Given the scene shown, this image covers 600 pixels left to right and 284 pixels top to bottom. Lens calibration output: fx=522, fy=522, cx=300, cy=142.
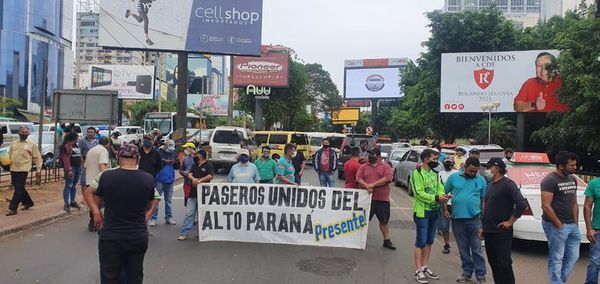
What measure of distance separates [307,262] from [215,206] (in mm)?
1932

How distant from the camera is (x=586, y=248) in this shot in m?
8.78

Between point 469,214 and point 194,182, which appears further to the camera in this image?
point 194,182

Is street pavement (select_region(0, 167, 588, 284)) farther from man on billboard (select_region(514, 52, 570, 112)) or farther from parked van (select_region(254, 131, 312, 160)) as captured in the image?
man on billboard (select_region(514, 52, 570, 112))

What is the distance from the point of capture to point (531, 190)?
823 centimetres

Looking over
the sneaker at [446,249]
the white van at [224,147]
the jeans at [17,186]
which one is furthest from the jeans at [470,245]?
the white van at [224,147]

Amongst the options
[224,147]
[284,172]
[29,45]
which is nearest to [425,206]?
[284,172]

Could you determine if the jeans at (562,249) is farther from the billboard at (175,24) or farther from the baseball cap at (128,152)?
the billboard at (175,24)

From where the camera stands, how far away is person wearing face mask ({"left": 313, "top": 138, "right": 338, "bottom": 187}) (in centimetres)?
1220

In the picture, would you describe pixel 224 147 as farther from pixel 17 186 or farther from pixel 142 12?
pixel 17 186

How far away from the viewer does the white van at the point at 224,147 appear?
69.1 feet

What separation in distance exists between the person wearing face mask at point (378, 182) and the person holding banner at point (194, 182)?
2562mm

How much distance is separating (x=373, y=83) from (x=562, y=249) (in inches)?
2306

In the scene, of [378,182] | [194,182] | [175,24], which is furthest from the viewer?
[175,24]

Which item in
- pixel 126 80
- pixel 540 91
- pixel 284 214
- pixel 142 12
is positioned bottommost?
pixel 284 214
